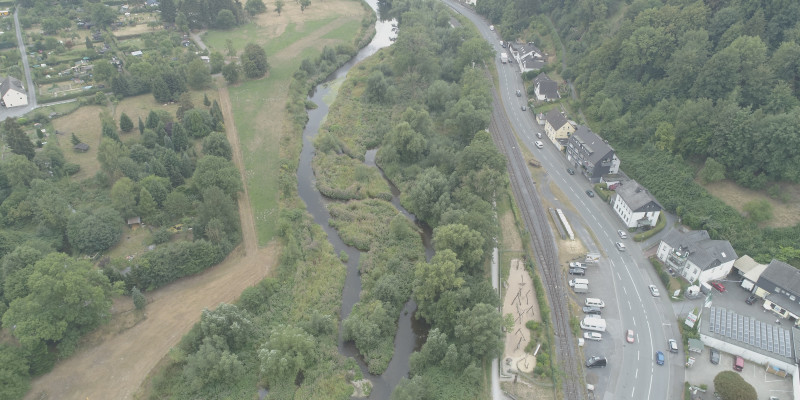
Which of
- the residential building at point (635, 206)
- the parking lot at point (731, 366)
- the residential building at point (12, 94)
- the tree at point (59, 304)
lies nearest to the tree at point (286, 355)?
the tree at point (59, 304)

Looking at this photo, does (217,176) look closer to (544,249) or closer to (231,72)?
(231,72)

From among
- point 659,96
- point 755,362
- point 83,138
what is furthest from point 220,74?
point 755,362

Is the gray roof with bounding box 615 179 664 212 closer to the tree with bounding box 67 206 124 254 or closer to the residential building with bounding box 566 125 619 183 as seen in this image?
the residential building with bounding box 566 125 619 183

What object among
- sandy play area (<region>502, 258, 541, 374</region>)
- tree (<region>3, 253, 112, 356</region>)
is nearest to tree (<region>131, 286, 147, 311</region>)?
tree (<region>3, 253, 112, 356</region>)

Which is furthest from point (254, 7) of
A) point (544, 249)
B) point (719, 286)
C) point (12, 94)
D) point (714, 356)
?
point (714, 356)

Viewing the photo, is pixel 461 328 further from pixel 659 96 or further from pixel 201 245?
pixel 659 96
